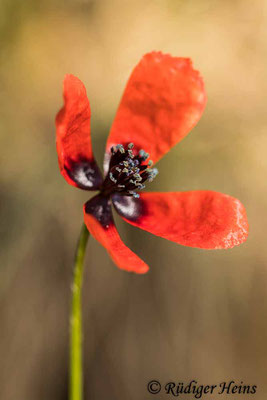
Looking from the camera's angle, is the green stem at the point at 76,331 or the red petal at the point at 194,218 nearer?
the green stem at the point at 76,331

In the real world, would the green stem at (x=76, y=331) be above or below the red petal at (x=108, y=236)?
below

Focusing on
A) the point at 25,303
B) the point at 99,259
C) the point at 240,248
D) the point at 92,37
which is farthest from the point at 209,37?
the point at 25,303

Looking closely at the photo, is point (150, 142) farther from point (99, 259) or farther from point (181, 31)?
point (181, 31)

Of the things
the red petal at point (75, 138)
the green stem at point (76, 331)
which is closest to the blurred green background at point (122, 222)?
the red petal at point (75, 138)

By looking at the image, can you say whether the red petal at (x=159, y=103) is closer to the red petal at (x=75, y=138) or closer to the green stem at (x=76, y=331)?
the red petal at (x=75, y=138)

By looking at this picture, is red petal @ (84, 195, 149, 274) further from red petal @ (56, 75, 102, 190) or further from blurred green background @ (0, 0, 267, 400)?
blurred green background @ (0, 0, 267, 400)

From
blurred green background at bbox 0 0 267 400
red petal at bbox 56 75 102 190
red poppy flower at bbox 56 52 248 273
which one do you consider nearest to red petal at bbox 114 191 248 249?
red poppy flower at bbox 56 52 248 273

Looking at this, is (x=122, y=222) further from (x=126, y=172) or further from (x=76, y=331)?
(x=76, y=331)

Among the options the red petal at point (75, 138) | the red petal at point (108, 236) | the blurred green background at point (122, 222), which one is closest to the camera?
the red petal at point (108, 236)
